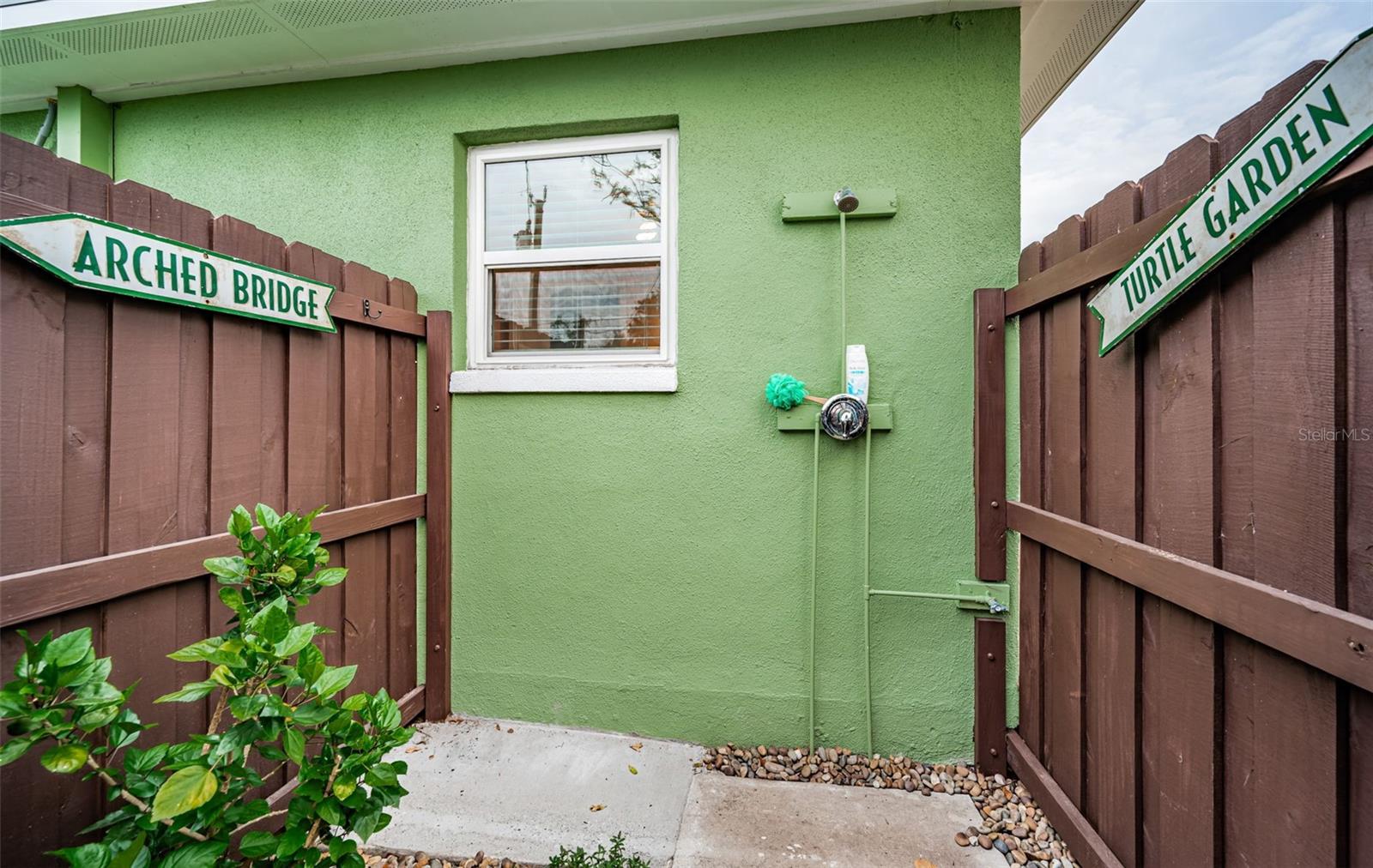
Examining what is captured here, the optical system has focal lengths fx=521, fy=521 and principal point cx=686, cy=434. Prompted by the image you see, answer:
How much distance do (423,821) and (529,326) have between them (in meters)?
1.85

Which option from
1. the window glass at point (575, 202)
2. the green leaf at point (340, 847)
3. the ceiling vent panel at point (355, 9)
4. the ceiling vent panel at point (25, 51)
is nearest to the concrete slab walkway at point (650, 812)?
the green leaf at point (340, 847)

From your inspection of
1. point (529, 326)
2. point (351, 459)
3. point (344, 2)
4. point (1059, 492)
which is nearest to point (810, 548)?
point (1059, 492)

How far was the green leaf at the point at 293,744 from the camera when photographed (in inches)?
36.8

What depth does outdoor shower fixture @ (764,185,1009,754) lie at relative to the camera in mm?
1947

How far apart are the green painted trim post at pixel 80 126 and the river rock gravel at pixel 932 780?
3.72 meters

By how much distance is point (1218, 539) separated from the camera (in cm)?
105

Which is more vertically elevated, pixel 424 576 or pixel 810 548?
pixel 810 548

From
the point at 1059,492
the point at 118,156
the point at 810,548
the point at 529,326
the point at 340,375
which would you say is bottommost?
the point at 810,548

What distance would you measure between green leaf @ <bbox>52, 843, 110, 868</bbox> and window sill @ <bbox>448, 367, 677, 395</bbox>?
160cm

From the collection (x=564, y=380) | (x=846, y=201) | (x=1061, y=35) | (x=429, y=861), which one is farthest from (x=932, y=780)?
(x=1061, y=35)

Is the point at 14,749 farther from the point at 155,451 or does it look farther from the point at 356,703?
the point at 155,451

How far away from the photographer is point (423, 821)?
5.52ft

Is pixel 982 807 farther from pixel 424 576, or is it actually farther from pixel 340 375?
pixel 340 375

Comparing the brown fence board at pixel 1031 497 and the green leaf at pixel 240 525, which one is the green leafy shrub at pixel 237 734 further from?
the brown fence board at pixel 1031 497
